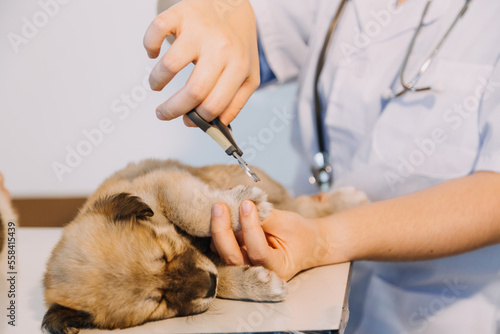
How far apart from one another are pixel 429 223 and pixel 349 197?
36 cm

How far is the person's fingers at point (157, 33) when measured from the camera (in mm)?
885

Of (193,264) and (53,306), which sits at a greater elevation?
(53,306)

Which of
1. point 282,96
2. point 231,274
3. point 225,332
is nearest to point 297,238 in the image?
point 231,274

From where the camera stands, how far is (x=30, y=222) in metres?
1.13

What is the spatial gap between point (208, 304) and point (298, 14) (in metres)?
1.20

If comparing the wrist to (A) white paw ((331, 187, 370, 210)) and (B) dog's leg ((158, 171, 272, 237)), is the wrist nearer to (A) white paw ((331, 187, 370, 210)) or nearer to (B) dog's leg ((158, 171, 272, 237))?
(B) dog's leg ((158, 171, 272, 237))

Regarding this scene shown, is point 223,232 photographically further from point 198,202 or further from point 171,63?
point 171,63

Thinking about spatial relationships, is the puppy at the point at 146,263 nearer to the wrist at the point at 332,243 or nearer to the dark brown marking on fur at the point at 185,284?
the dark brown marking on fur at the point at 185,284

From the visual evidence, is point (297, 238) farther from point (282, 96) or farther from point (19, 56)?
point (282, 96)

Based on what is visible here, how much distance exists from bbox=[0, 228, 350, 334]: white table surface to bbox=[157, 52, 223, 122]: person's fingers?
1.32 ft

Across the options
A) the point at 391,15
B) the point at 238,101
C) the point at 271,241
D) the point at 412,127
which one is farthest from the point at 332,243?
the point at 391,15

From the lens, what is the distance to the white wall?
38.5 inches

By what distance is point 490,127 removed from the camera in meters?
1.18

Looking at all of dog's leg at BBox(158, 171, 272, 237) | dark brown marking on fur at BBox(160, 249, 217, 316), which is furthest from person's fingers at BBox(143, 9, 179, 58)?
dark brown marking on fur at BBox(160, 249, 217, 316)
